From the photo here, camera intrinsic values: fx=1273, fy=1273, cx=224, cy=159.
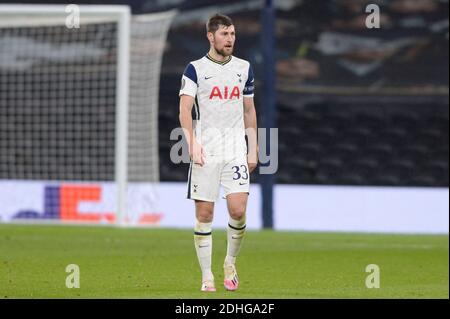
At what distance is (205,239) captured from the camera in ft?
27.1

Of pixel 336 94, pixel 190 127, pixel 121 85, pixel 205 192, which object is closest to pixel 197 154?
pixel 190 127

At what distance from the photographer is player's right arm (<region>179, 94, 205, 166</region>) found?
788 cm

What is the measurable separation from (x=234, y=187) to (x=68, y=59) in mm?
12337

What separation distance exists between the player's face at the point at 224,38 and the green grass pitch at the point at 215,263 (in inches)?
60.8

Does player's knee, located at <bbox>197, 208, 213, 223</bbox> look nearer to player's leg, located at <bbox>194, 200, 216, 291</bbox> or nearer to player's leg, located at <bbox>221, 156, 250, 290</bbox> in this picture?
player's leg, located at <bbox>194, 200, 216, 291</bbox>

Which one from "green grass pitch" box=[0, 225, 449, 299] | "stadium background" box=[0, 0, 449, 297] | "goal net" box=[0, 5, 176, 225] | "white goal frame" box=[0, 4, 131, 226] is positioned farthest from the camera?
"stadium background" box=[0, 0, 449, 297]

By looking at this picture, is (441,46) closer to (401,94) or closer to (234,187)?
(401,94)

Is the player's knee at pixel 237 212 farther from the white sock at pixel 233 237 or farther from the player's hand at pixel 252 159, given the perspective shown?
the player's hand at pixel 252 159

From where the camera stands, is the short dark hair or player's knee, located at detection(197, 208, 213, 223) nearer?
the short dark hair

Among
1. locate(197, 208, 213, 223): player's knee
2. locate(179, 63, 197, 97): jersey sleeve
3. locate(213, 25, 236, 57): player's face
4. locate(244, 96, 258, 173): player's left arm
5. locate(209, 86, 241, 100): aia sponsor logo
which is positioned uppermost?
locate(213, 25, 236, 57): player's face

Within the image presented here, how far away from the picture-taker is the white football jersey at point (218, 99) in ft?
26.4

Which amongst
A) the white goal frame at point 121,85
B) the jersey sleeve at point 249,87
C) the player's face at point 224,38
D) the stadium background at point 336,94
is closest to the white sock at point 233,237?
the jersey sleeve at point 249,87

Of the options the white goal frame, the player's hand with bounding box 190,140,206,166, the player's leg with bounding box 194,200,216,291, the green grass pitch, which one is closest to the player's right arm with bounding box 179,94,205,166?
the player's hand with bounding box 190,140,206,166

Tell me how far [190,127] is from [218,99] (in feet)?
1.05
